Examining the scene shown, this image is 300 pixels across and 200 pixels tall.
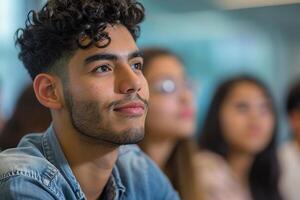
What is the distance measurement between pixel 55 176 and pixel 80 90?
0.55ft

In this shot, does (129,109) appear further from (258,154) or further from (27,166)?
(258,154)

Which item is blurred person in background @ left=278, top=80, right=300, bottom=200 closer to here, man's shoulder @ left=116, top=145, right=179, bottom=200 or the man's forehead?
man's shoulder @ left=116, top=145, right=179, bottom=200

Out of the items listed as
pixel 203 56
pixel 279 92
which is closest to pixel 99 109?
pixel 203 56

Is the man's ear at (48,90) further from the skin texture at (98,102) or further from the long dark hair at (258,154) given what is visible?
the long dark hair at (258,154)

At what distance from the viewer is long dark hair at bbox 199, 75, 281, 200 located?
7.18 feet

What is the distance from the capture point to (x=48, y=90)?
1.13m

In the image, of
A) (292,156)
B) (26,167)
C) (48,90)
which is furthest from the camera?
(292,156)

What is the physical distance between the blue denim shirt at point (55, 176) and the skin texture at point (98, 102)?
0.04 m

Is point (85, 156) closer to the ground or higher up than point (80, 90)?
closer to the ground

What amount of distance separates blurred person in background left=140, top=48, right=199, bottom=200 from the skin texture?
2.34 ft

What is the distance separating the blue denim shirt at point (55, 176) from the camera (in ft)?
3.27

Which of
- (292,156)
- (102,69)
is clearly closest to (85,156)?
(102,69)

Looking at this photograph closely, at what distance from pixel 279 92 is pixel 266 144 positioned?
4.84 feet

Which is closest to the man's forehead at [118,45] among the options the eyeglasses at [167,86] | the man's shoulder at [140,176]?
the man's shoulder at [140,176]
